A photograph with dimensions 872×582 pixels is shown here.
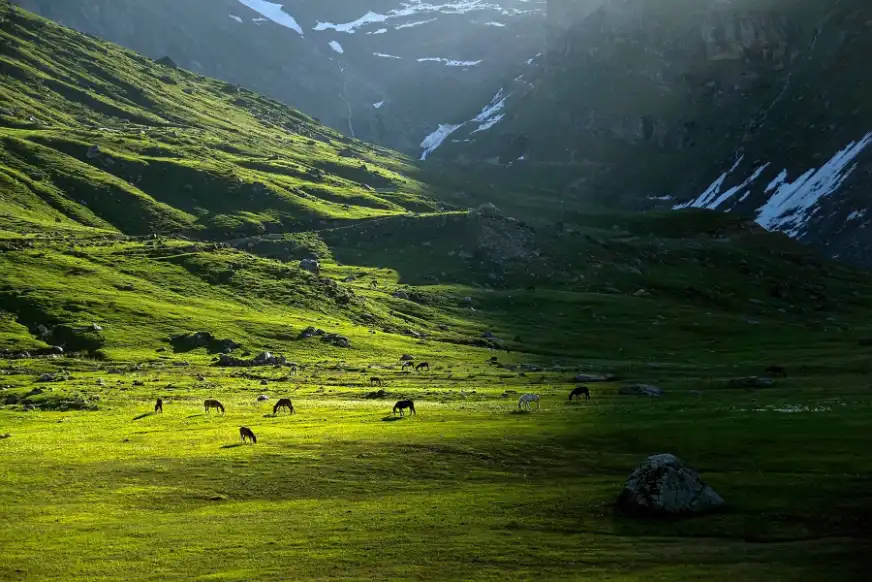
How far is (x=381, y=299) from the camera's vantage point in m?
175

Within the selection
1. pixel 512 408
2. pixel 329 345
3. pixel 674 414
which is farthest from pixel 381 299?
pixel 674 414

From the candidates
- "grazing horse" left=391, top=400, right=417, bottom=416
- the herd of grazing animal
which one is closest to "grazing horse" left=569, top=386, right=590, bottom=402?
the herd of grazing animal

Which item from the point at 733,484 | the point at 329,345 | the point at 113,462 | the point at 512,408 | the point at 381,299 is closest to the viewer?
the point at 733,484

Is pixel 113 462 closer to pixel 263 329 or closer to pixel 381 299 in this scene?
pixel 263 329

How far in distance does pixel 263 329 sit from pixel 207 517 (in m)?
98.2

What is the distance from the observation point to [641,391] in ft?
283

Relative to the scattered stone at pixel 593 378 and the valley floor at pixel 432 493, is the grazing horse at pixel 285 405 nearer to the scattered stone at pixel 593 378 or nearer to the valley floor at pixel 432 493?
the valley floor at pixel 432 493

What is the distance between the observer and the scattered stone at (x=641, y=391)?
85250 mm

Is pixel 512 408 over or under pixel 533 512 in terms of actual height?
over

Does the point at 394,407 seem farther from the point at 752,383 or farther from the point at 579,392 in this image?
the point at 752,383

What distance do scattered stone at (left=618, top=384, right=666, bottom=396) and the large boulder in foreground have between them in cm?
4346

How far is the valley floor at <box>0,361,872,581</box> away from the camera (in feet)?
115

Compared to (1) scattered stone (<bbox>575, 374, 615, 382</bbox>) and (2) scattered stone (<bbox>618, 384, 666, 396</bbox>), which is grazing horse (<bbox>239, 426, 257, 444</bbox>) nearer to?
(2) scattered stone (<bbox>618, 384, 666, 396</bbox>)

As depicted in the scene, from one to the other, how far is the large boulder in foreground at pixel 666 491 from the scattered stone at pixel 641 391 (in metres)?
43.5
